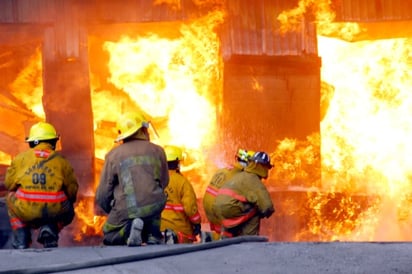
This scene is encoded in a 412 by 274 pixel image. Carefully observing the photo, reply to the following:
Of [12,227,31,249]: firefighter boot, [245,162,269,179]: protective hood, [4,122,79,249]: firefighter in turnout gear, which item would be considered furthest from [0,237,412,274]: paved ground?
[245,162,269,179]: protective hood

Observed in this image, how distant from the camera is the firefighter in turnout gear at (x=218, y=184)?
9558 millimetres

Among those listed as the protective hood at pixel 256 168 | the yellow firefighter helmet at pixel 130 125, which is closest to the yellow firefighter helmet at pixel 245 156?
the protective hood at pixel 256 168

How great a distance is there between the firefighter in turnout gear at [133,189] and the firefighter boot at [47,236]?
2.82ft

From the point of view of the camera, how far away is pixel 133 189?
7.90 meters

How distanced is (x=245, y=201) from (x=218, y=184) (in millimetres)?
777

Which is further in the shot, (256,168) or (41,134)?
(256,168)

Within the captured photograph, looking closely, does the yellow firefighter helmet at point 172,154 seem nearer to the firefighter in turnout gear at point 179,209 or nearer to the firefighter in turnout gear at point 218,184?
the firefighter in turnout gear at point 179,209

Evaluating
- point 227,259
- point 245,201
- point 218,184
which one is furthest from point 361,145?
point 227,259

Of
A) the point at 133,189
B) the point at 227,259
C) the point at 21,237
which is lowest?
the point at 21,237

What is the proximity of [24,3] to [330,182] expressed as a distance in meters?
4.96

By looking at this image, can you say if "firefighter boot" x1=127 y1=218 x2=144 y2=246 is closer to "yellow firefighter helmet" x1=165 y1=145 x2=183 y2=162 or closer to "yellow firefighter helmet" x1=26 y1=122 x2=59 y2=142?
"yellow firefighter helmet" x1=26 y1=122 x2=59 y2=142

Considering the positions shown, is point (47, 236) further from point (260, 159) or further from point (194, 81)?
point (194, 81)

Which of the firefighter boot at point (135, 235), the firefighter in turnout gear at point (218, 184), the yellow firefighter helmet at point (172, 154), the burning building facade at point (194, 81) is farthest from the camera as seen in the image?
the burning building facade at point (194, 81)

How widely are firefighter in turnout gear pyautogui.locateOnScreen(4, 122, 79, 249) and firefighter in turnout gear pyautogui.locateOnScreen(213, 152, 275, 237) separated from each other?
154 cm
